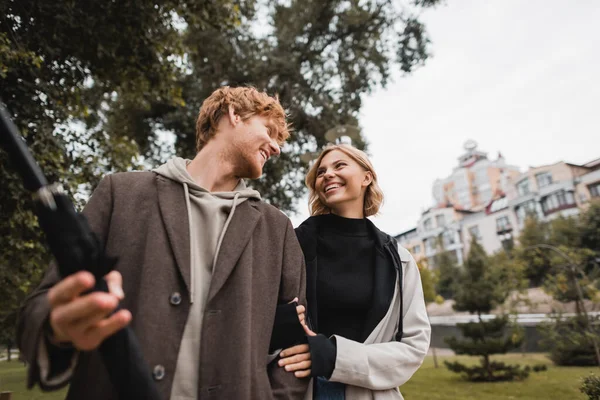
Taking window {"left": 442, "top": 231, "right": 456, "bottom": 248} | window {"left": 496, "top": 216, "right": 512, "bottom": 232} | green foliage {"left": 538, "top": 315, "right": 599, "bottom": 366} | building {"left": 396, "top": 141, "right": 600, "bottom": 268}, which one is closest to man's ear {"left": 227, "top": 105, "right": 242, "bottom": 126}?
green foliage {"left": 538, "top": 315, "right": 599, "bottom": 366}

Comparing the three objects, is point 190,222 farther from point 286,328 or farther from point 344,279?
point 344,279

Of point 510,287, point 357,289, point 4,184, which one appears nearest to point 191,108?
point 4,184

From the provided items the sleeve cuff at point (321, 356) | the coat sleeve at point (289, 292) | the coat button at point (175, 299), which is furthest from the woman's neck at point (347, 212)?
the coat button at point (175, 299)

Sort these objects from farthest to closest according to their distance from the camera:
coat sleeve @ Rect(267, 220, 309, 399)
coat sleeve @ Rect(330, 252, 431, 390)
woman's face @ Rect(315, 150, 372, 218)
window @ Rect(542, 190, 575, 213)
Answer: window @ Rect(542, 190, 575, 213), woman's face @ Rect(315, 150, 372, 218), coat sleeve @ Rect(330, 252, 431, 390), coat sleeve @ Rect(267, 220, 309, 399)

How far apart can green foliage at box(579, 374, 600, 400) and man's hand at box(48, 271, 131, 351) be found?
16.8ft

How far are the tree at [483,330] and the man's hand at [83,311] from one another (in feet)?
59.3

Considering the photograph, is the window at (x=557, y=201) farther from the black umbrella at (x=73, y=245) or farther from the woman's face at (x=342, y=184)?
the black umbrella at (x=73, y=245)

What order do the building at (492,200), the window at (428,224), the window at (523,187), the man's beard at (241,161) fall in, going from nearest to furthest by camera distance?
the man's beard at (241,161) < the building at (492,200) < the window at (523,187) < the window at (428,224)

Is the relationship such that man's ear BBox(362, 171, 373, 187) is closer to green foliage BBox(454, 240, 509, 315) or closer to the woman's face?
the woman's face

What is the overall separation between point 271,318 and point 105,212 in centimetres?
87

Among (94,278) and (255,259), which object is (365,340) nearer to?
(255,259)

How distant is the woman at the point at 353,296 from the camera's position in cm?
194

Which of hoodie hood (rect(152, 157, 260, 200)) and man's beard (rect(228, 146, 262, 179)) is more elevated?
man's beard (rect(228, 146, 262, 179))

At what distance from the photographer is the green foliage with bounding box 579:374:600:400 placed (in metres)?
4.05
